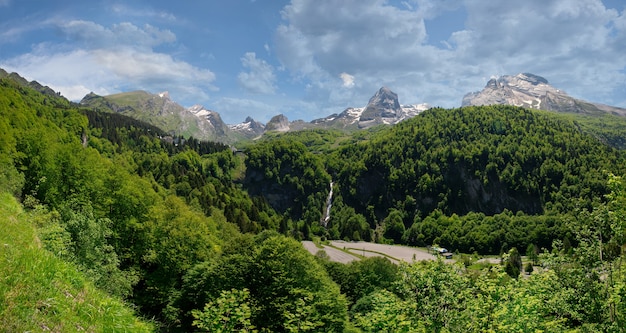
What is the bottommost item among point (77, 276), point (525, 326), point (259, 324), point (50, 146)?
point (259, 324)

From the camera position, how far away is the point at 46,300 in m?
9.16

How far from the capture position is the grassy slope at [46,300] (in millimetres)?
8156

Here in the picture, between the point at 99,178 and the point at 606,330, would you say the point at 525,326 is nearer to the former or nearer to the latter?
the point at 606,330

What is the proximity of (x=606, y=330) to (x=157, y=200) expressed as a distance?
7109cm

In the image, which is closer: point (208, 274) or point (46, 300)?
point (46, 300)

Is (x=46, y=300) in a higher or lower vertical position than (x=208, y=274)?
higher

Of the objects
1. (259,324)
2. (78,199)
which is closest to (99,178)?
(78,199)

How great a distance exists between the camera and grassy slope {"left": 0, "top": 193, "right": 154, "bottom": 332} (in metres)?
8.16

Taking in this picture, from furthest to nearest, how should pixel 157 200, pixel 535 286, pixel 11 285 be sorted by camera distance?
pixel 157 200 → pixel 535 286 → pixel 11 285

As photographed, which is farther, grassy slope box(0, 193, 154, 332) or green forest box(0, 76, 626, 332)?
green forest box(0, 76, 626, 332)

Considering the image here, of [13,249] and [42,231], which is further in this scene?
[42,231]

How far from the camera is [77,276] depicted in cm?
1232

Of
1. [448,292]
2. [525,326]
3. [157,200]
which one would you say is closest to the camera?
[525,326]

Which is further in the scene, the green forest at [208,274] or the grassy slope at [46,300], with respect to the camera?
the green forest at [208,274]
